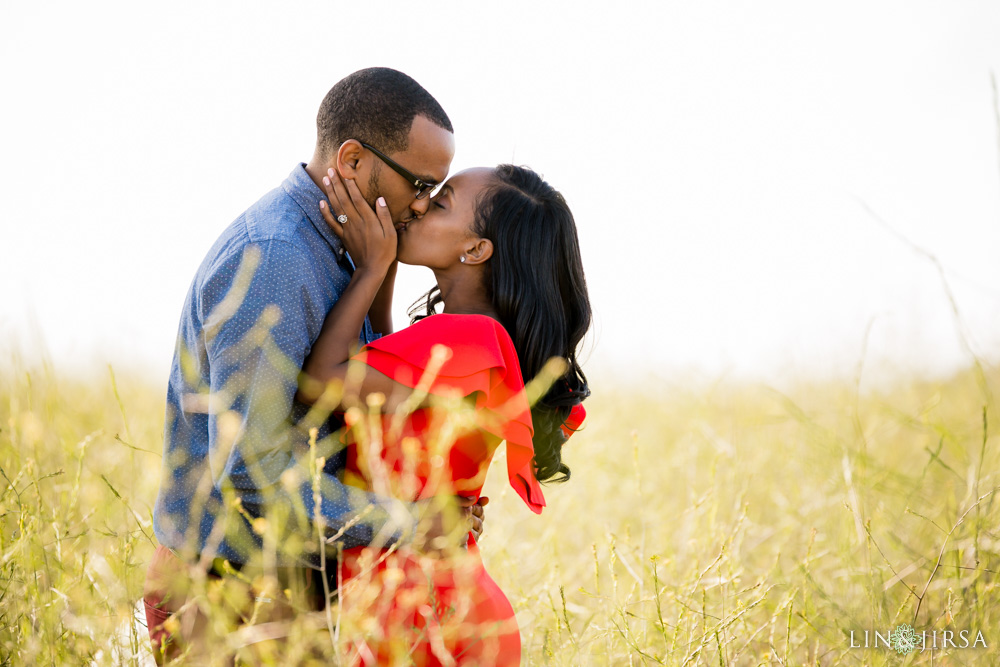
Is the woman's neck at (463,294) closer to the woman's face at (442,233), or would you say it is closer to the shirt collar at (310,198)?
the woman's face at (442,233)

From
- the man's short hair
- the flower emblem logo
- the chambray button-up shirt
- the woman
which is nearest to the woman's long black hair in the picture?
the woman

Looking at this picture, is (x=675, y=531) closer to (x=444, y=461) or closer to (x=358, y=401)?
(x=444, y=461)

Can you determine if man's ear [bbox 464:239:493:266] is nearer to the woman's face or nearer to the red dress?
the woman's face

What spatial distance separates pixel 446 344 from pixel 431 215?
64 centimetres

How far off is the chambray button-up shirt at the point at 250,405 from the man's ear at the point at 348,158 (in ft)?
0.74

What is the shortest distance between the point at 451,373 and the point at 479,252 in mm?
655

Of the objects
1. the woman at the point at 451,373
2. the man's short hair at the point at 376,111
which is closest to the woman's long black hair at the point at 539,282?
the woman at the point at 451,373

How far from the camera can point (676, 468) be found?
546cm

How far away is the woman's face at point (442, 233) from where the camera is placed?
2576 millimetres

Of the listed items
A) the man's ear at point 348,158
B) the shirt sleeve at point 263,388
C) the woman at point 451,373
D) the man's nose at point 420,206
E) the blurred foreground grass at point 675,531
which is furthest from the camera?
the man's nose at point 420,206

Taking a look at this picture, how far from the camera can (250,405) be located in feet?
6.31

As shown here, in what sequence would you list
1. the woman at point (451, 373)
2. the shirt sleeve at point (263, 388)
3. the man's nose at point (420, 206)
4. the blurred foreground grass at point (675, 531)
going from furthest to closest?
the man's nose at point (420, 206) → the blurred foreground grass at point (675, 531) → the woman at point (451, 373) → the shirt sleeve at point (263, 388)

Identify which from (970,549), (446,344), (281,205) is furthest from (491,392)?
(970,549)

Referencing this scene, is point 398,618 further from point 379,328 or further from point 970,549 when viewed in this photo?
point 970,549
